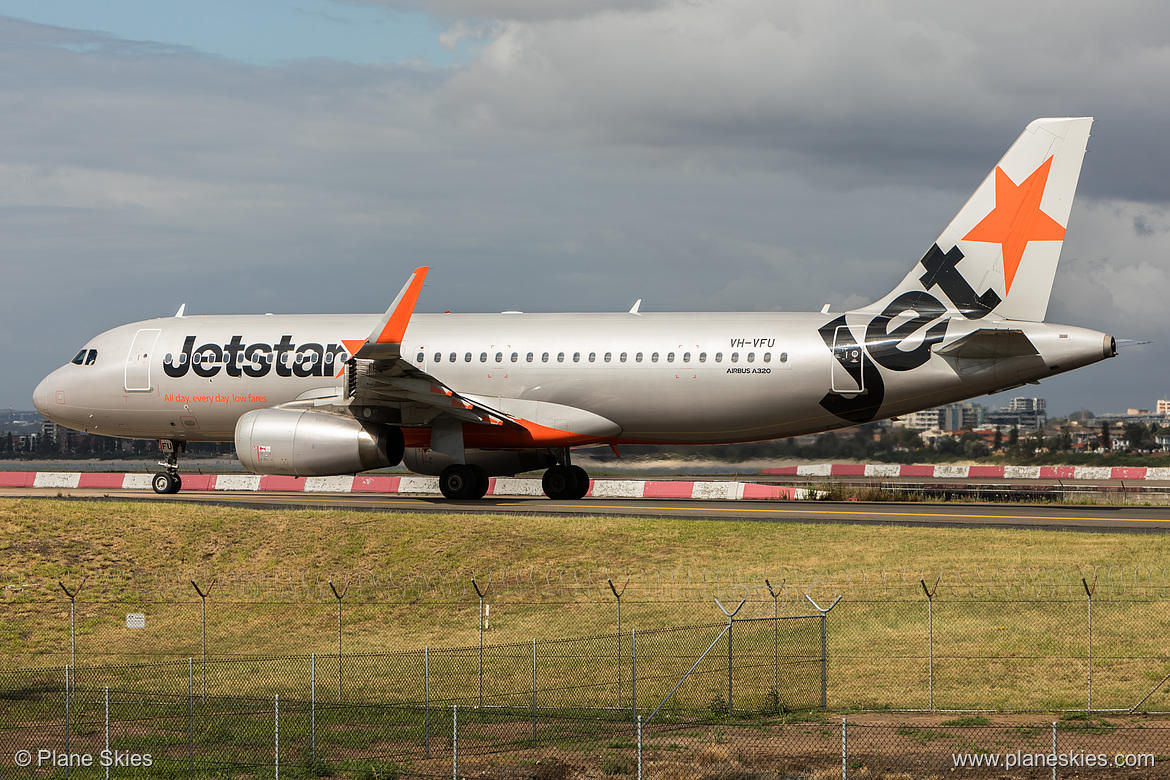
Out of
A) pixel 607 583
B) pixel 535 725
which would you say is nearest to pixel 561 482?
pixel 607 583

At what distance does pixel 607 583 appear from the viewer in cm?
2238

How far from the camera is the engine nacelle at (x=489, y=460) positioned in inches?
1248

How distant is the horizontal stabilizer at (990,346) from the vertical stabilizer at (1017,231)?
1.63 meters

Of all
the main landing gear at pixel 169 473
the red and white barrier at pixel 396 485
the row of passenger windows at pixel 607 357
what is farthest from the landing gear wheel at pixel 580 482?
the main landing gear at pixel 169 473

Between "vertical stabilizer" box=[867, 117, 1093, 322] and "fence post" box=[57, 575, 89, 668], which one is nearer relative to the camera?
"fence post" box=[57, 575, 89, 668]

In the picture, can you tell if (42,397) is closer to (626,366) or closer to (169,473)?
(169,473)

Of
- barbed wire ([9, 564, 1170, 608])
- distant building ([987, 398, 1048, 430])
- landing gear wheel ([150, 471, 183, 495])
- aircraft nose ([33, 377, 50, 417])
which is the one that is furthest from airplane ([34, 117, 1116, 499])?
distant building ([987, 398, 1048, 430])

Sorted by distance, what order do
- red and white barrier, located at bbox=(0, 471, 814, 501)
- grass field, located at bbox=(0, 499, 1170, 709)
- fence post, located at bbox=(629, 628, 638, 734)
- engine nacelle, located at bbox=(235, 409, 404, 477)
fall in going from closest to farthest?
1. fence post, located at bbox=(629, 628, 638, 734)
2. grass field, located at bbox=(0, 499, 1170, 709)
3. engine nacelle, located at bbox=(235, 409, 404, 477)
4. red and white barrier, located at bbox=(0, 471, 814, 501)

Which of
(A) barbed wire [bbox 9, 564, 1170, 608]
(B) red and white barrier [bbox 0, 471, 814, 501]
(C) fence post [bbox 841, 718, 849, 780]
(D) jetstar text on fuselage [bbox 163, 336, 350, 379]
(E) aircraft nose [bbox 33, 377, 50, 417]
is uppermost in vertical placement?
(D) jetstar text on fuselage [bbox 163, 336, 350, 379]

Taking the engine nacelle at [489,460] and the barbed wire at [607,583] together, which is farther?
the engine nacelle at [489,460]

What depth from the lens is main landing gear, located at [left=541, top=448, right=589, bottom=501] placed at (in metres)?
32.8

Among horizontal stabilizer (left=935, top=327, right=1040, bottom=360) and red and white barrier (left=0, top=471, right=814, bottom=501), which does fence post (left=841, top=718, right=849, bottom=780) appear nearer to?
horizontal stabilizer (left=935, top=327, right=1040, bottom=360)

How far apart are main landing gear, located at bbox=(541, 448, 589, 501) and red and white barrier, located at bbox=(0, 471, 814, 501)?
4.91 ft

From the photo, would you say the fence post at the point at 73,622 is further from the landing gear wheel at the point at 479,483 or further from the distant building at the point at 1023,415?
the distant building at the point at 1023,415
